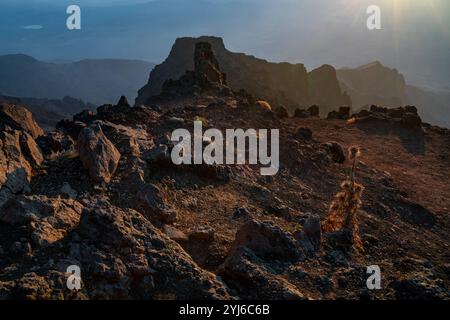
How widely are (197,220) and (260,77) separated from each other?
8041cm

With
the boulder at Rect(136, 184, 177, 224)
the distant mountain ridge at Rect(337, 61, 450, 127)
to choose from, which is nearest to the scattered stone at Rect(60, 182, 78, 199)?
the boulder at Rect(136, 184, 177, 224)

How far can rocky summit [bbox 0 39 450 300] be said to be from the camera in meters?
7.18

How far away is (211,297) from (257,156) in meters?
9.57

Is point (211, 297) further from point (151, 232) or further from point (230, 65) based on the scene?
point (230, 65)

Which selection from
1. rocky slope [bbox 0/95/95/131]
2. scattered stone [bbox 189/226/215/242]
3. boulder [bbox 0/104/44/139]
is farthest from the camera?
rocky slope [bbox 0/95/95/131]

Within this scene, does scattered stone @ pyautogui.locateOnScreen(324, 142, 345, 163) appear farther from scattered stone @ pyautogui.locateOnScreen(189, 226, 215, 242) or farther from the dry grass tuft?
scattered stone @ pyautogui.locateOnScreen(189, 226, 215, 242)

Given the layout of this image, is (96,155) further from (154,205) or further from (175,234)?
(175,234)

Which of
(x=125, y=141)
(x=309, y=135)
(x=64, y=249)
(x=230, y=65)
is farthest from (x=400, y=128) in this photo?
(x=230, y=65)

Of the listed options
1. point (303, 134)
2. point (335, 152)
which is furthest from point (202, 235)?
point (303, 134)

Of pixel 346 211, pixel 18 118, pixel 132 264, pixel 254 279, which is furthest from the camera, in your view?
pixel 18 118

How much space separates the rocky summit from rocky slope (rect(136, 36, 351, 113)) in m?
59.2

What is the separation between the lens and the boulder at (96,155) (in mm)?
10508

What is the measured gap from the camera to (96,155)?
10.7 meters

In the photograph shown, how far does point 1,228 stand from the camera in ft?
24.9
